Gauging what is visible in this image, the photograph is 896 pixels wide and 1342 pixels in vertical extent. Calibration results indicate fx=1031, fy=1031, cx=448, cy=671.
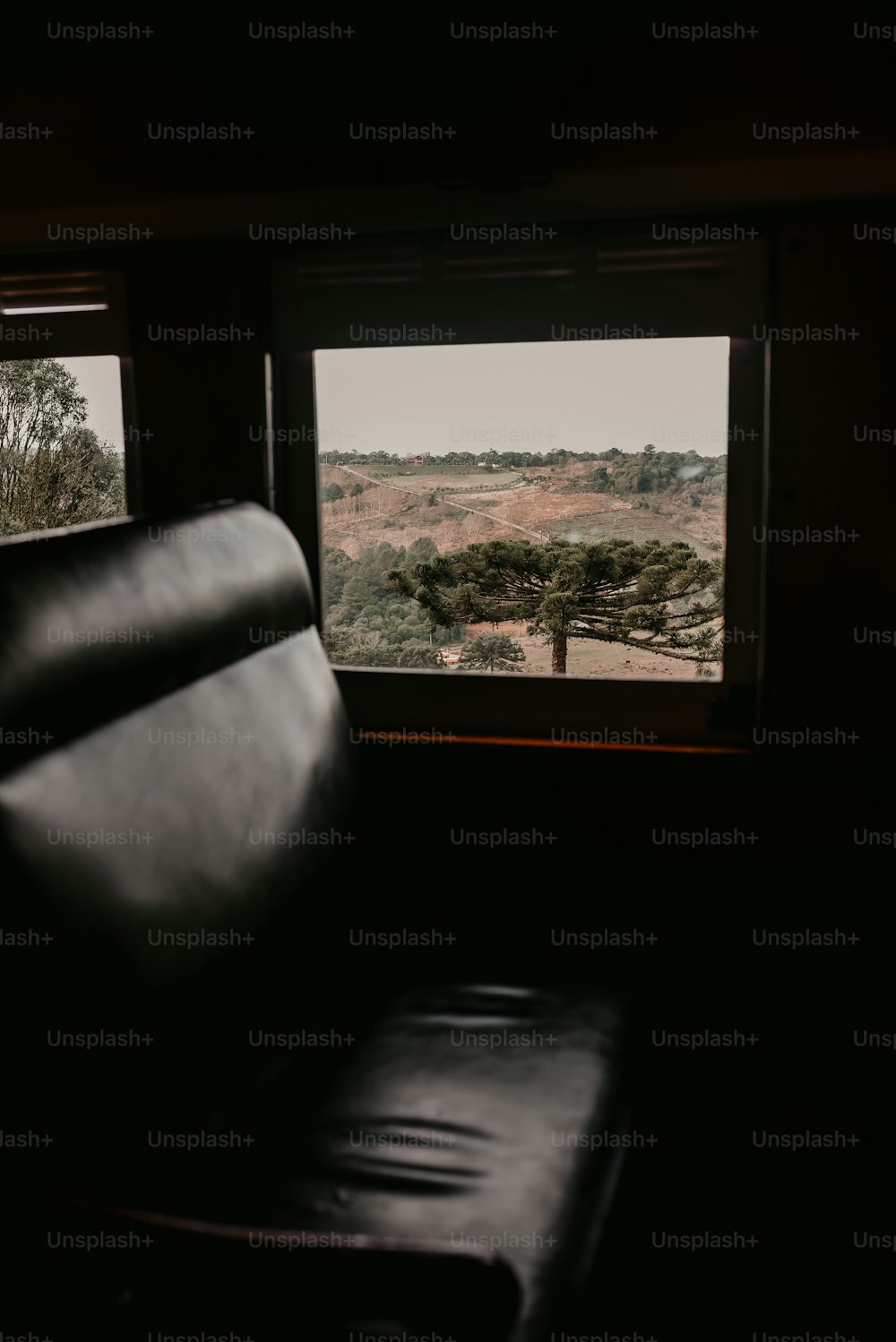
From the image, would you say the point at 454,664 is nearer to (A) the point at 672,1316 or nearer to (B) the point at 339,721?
(B) the point at 339,721

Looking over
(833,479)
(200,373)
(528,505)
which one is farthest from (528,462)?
(200,373)

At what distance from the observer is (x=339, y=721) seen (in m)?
1.92

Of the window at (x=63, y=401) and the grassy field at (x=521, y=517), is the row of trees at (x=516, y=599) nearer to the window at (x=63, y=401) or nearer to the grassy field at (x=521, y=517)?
the grassy field at (x=521, y=517)

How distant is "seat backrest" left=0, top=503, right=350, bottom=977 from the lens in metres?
1.19

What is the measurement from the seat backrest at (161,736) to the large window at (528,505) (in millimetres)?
664

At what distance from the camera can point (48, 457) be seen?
2674 millimetres

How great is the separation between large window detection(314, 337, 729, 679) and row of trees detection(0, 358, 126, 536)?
59 centimetres

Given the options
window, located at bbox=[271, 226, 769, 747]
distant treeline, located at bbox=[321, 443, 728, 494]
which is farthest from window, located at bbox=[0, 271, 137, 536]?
distant treeline, located at bbox=[321, 443, 728, 494]

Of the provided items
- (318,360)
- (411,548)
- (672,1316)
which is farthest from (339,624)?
(672,1316)

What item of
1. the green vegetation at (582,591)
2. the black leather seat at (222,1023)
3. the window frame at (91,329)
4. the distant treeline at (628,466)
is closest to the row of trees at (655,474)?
the distant treeline at (628,466)

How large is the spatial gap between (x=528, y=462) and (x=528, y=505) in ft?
0.33

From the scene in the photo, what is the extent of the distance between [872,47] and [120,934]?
199 cm

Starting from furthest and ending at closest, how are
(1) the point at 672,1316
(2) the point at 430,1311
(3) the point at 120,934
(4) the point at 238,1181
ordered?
1. (1) the point at 672,1316
2. (4) the point at 238,1181
3. (3) the point at 120,934
4. (2) the point at 430,1311

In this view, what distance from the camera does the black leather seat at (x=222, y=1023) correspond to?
112cm
